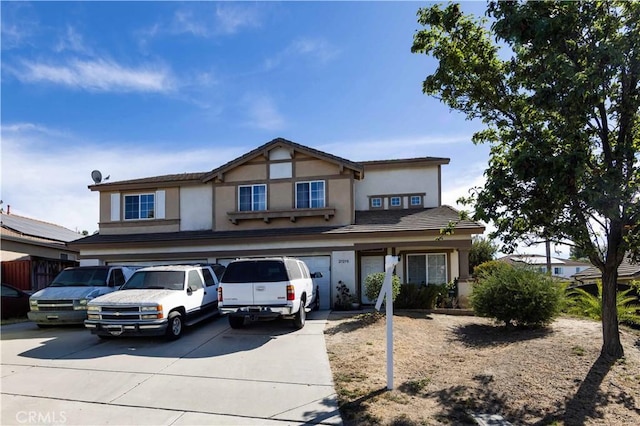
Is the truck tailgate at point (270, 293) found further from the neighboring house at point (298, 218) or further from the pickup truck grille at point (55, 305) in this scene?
the neighboring house at point (298, 218)

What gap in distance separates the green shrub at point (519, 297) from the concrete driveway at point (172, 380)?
4.76 meters

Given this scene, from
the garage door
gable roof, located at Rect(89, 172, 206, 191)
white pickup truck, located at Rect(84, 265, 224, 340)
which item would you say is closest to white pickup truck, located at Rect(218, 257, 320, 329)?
white pickup truck, located at Rect(84, 265, 224, 340)

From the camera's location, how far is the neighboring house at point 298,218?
55.2 ft

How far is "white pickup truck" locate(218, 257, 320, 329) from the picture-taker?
10961 mm

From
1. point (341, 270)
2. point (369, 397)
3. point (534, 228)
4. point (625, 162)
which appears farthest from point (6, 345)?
point (625, 162)

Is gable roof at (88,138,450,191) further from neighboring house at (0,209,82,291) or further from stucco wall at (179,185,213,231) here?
neighboring house at (0,209,82,291)

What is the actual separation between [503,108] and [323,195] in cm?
1032

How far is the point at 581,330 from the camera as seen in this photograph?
10492 millimetres

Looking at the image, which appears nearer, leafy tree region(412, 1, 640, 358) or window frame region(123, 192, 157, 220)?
leafy tree region(412, 1, 640, 358)

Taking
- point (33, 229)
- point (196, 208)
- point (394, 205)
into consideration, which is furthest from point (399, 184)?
point (33, 229)

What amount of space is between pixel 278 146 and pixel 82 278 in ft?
29.9

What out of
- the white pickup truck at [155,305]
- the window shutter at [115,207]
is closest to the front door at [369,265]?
the white pickup truck at [155,305]

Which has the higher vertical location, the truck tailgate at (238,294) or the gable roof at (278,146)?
the gable roof at (278,146)

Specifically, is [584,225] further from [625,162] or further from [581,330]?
[581,330]
